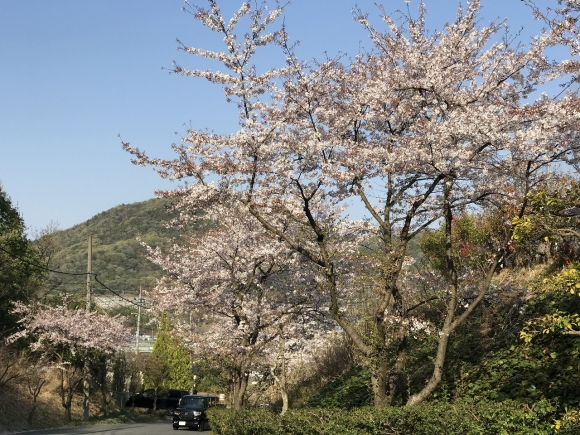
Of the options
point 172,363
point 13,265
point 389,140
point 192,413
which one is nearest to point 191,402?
point 192,413

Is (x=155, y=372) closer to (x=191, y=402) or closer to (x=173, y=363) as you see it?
(x=173, y=363)

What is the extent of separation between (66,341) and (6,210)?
38.8 feet

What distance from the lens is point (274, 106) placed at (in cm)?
1155

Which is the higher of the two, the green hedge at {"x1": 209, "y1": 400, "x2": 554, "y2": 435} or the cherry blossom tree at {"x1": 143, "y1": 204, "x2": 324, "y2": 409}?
the cherry blossom tree at {"x1": 143, "y1": 204, "x2": 324, "y2": 409}

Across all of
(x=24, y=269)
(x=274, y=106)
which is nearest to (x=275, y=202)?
(x=274, y=106)

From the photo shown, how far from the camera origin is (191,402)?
3108 centimetres

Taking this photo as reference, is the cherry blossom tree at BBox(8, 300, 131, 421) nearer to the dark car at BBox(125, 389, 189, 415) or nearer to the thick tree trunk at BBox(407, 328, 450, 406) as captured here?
the dark car at BBox(125, 389, 189, 415)

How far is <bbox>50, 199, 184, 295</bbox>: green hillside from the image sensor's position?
257ft

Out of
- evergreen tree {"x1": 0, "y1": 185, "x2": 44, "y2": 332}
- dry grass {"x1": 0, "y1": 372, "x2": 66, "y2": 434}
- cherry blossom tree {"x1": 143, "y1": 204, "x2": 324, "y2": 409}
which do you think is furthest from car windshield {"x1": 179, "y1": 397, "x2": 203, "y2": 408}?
cherry blossom tree {"x1": 143, "y1": 204, "x2": 324, "y2": 409}

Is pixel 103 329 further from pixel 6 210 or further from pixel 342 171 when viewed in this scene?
pixel 342 171

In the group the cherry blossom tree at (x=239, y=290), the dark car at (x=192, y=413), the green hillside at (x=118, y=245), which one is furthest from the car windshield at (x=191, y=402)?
the green hillside at (x=118, y=245)

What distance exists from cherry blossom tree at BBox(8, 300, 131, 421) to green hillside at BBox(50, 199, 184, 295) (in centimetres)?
3134

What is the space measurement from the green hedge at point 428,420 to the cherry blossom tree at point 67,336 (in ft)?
71.2

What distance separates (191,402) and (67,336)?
23.4ft
